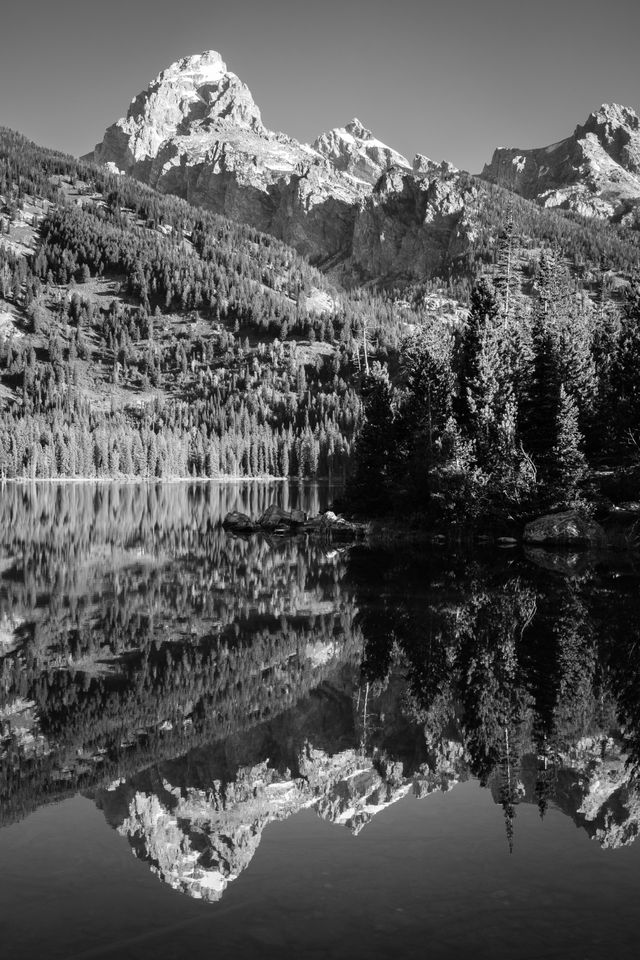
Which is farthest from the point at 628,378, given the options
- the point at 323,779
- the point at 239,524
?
the point at 323,779

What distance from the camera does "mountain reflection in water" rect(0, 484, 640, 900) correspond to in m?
12.6

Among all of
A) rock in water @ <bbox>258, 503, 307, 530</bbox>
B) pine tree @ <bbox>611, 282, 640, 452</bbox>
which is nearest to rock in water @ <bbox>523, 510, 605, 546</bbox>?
pine tree @ <bbox>611, 282, 640, 452</bbox>

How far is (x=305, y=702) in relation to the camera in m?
17.9

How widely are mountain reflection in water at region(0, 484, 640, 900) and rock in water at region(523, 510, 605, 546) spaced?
11726mm

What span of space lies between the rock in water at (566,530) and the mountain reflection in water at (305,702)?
38.5ft

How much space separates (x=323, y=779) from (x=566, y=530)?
123 ft

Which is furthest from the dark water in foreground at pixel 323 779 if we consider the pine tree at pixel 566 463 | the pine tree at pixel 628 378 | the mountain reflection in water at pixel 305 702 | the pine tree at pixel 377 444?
the pine tree at pixel 377 444

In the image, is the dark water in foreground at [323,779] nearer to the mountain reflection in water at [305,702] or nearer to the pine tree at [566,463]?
the mountain reflection in water at [305,702]

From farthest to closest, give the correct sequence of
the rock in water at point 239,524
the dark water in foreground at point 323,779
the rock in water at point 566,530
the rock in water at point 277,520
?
the rock in water at point 277,520 < the rock in water at point 239,524 < the rock in water at point 566,530 < the dark water in foreground at point 323,779

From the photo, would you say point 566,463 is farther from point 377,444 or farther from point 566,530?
point 377,444

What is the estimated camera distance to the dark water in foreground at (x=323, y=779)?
9086 millimetres

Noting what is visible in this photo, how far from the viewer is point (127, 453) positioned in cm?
19962

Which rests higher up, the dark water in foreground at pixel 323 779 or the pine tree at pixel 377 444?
the pine tree at pixel 377 444

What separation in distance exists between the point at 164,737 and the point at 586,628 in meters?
14.9
